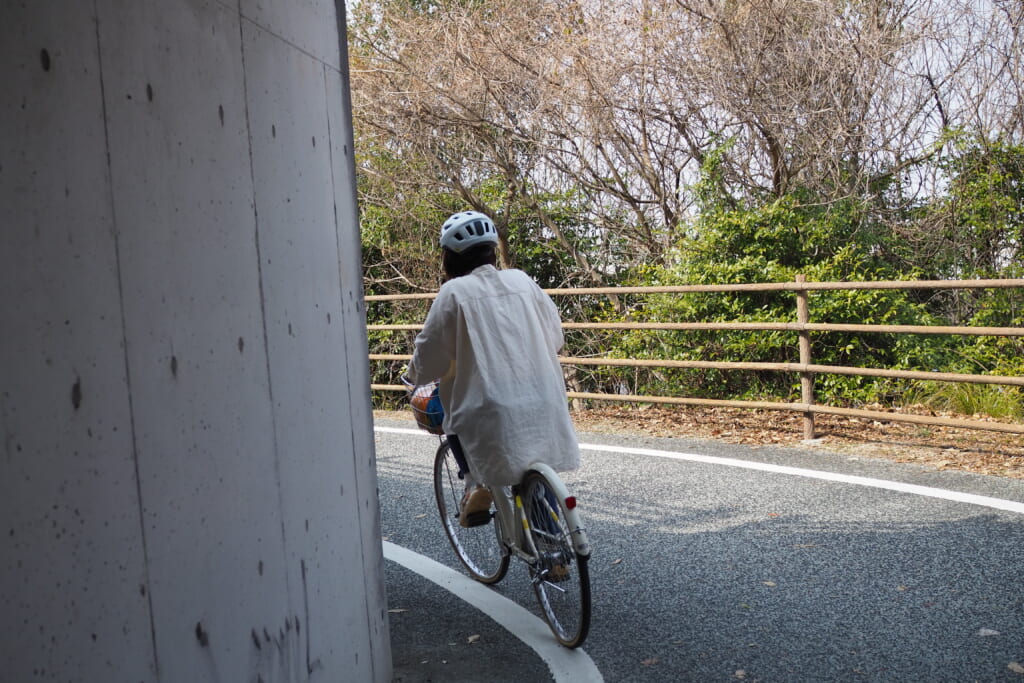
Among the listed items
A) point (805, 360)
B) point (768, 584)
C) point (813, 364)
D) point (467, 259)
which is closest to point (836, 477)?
point (805, 360)

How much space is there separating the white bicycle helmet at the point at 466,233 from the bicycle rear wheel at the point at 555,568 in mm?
1048

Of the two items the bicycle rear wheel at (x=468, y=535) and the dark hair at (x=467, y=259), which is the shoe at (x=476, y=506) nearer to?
the bicycle rear wheel at (x=468, y=535)

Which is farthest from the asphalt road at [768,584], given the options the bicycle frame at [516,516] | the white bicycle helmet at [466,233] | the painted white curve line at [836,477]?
the white bicycle helmet at [466,233]

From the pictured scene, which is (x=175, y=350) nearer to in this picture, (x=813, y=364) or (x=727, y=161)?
(x=813, y=364)

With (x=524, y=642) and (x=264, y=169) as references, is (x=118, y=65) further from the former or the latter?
(x=524, y=642)

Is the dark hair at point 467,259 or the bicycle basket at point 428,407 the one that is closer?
the dark hair at point 467,259

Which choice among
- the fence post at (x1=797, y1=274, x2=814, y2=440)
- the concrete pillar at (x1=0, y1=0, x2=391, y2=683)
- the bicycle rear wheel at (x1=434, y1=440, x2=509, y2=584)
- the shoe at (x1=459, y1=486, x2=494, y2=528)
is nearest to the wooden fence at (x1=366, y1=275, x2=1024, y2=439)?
the fence post at (x1=797, y1=274, x2=814, y2=440)

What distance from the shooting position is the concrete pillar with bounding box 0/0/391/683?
67.2 inches

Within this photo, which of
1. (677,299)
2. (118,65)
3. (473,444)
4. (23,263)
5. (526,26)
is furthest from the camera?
(526,26)

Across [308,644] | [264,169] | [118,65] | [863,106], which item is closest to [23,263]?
[118,65]

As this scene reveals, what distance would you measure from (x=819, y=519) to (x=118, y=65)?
4.65m

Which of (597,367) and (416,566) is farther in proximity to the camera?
(597,367)

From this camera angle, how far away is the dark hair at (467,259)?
424 cm

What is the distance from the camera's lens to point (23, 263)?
169 centimetres
